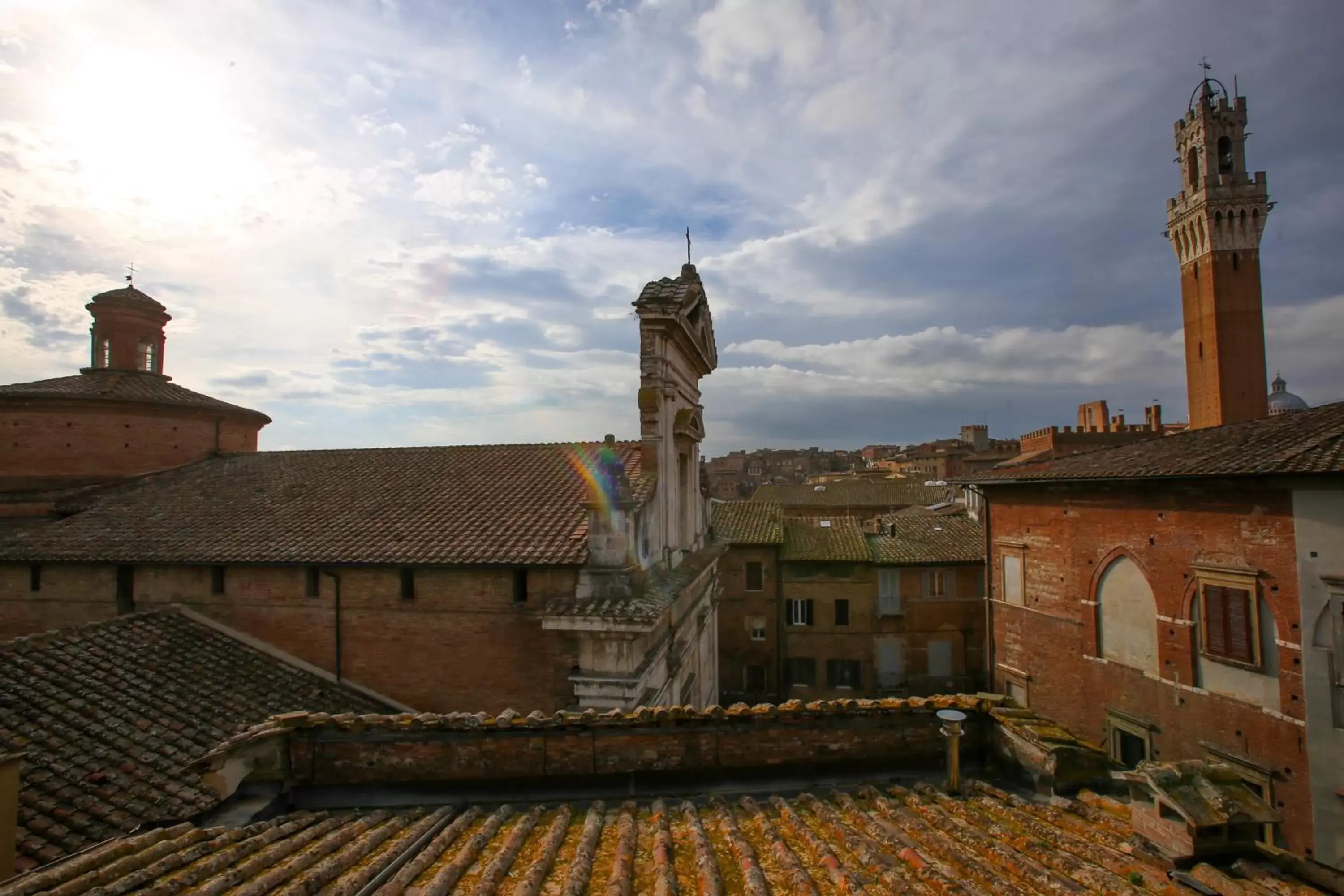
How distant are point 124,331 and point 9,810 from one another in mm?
17628

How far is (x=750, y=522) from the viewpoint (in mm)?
27641

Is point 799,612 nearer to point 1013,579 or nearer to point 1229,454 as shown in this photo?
point 1013,579

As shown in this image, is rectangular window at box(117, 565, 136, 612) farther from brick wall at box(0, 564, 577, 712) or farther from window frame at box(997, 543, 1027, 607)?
window frame at box(997, 543, 1027, 607)

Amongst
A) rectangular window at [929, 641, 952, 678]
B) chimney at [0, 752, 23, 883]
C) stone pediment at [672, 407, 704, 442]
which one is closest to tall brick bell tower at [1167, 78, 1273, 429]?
rectangular window at [929, 641, 952, 678]

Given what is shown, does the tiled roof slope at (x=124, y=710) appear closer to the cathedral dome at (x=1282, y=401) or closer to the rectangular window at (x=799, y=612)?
the rectangular window at (x=799, y=612)

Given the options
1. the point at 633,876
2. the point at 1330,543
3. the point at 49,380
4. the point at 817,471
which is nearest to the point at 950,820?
the point at 633,876

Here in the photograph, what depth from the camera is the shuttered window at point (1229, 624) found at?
12.9 metres

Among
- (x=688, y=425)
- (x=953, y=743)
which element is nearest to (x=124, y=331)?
(x=688, y=425)

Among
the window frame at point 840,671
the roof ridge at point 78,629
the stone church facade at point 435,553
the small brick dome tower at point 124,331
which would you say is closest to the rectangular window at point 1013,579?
the window frame at point 840,671

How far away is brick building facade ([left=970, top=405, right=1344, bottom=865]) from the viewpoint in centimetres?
1169

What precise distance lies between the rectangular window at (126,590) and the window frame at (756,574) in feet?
61.5

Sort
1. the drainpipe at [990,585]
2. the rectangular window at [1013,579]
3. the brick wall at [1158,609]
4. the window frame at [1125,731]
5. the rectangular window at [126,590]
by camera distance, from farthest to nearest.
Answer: the drainpipe at [990,585] → the rectangular window at [1013,579] → the window frame at [1125,731] → the rectangular window at [126,590] → the brick wall at [1158,609]

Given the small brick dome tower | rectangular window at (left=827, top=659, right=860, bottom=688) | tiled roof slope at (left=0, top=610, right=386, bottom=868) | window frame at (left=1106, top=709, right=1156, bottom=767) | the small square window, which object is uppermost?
the small brick dome tower

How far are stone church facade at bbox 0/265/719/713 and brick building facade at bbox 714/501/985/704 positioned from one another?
10287 millimetres
